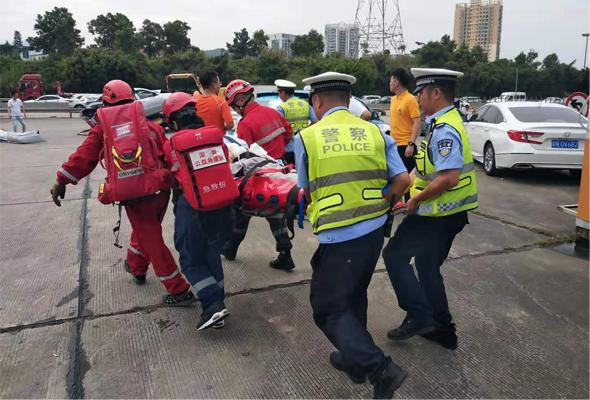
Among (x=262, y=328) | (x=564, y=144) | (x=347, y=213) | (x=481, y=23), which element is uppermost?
(x=481, y=23)

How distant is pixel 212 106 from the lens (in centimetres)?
527

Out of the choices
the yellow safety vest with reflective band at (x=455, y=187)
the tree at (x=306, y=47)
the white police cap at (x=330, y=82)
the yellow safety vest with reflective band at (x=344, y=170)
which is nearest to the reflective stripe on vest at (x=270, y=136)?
the yellow safety vest with reflective band at (x=455, y=187)

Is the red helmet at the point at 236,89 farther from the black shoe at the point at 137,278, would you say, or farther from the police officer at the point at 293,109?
the black shoe at the point at 137,278

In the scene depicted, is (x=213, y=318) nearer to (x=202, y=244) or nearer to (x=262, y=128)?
(x=202, y=244)

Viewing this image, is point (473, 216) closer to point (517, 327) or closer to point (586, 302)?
point (586, 302)

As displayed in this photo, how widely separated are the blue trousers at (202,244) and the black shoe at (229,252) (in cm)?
118

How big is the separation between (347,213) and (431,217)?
87 centimetres

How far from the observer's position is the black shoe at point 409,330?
10.1 feet

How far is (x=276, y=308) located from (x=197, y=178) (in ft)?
4.06

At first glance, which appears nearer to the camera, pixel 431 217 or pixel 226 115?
pixel 431 217

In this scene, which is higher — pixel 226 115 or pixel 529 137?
pixel 226 115

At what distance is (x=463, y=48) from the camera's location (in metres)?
64.3

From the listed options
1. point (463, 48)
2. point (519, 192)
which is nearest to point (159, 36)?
point (463, 48)

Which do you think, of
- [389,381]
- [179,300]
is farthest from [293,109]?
[389,381]
